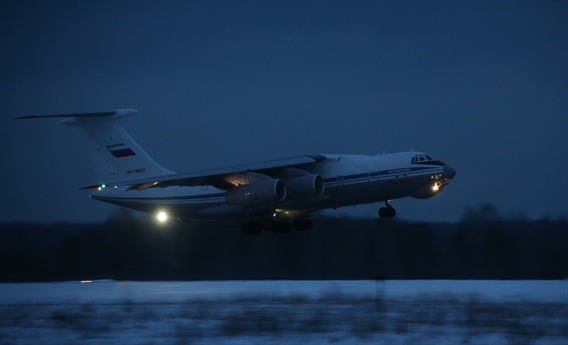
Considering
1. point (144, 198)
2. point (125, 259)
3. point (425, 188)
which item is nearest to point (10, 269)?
point (125, 259)

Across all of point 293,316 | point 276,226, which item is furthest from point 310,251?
point 293,316

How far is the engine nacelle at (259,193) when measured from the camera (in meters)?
19.9

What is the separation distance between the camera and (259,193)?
20.1m

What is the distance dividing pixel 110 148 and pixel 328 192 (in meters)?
6.98

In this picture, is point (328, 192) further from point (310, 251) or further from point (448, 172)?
point (310, 251)

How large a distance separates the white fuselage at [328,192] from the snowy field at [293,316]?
2.84m

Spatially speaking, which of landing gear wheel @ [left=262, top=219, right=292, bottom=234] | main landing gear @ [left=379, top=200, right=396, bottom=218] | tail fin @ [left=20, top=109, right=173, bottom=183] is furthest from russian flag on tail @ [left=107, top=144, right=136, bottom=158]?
main landing gear @ [left=379, top=200, right=396, bottom=218]

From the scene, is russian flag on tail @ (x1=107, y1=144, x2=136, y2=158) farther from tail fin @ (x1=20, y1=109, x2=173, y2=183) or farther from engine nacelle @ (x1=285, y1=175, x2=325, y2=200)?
engine nacelle @ (x1=285, y1=175, x2=325, y2=200)

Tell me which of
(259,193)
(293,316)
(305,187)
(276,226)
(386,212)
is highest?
(305,187)

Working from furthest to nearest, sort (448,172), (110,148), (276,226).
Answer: (110,148) → (276,226) → (448,172)

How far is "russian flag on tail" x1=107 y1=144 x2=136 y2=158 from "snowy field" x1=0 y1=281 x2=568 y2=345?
18.3ft

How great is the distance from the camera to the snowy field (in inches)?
407

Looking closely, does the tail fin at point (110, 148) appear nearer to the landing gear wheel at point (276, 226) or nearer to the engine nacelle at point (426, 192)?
the landing gear wheel at point (276, 226)

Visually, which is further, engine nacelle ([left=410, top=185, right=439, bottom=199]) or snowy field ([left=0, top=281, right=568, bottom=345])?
engine nacelle ([left=410, top=185, right=439, bottom=199])
